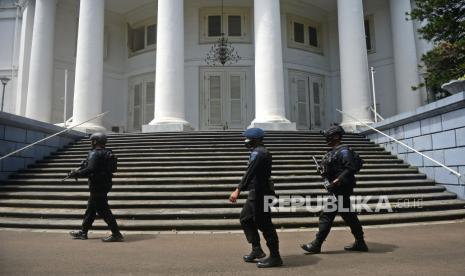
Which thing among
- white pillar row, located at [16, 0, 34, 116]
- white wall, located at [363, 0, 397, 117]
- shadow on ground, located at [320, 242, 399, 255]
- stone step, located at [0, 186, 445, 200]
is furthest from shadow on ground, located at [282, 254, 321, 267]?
white pillar row, located at [16, 0, 34, 116]

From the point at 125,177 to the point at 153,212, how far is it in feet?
8.06

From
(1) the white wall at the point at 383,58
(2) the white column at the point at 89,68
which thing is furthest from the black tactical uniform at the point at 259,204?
(1) the white wall at the point at 383,58

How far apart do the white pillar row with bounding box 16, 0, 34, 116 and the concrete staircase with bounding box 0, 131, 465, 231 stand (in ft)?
32.3

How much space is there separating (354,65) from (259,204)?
43.6 ft

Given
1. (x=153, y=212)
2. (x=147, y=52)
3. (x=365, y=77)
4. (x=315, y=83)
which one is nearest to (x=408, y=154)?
(x=365, y=77)

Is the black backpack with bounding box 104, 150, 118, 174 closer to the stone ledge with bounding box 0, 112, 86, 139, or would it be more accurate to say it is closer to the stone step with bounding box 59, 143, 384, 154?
the stone step with bounding box 59, 143, 384, 154

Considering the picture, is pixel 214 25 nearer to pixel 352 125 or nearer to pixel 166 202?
pixel 352 125

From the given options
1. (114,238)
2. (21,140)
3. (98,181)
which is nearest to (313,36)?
(21,140)

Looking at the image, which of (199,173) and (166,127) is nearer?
Result: (199,173)

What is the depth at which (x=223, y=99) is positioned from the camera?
63.3 feet

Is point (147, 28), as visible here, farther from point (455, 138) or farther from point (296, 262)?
point (296, 262)

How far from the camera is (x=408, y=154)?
436 inches

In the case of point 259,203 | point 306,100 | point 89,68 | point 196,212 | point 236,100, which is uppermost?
point 89,68

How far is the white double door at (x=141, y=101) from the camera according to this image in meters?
20.0
